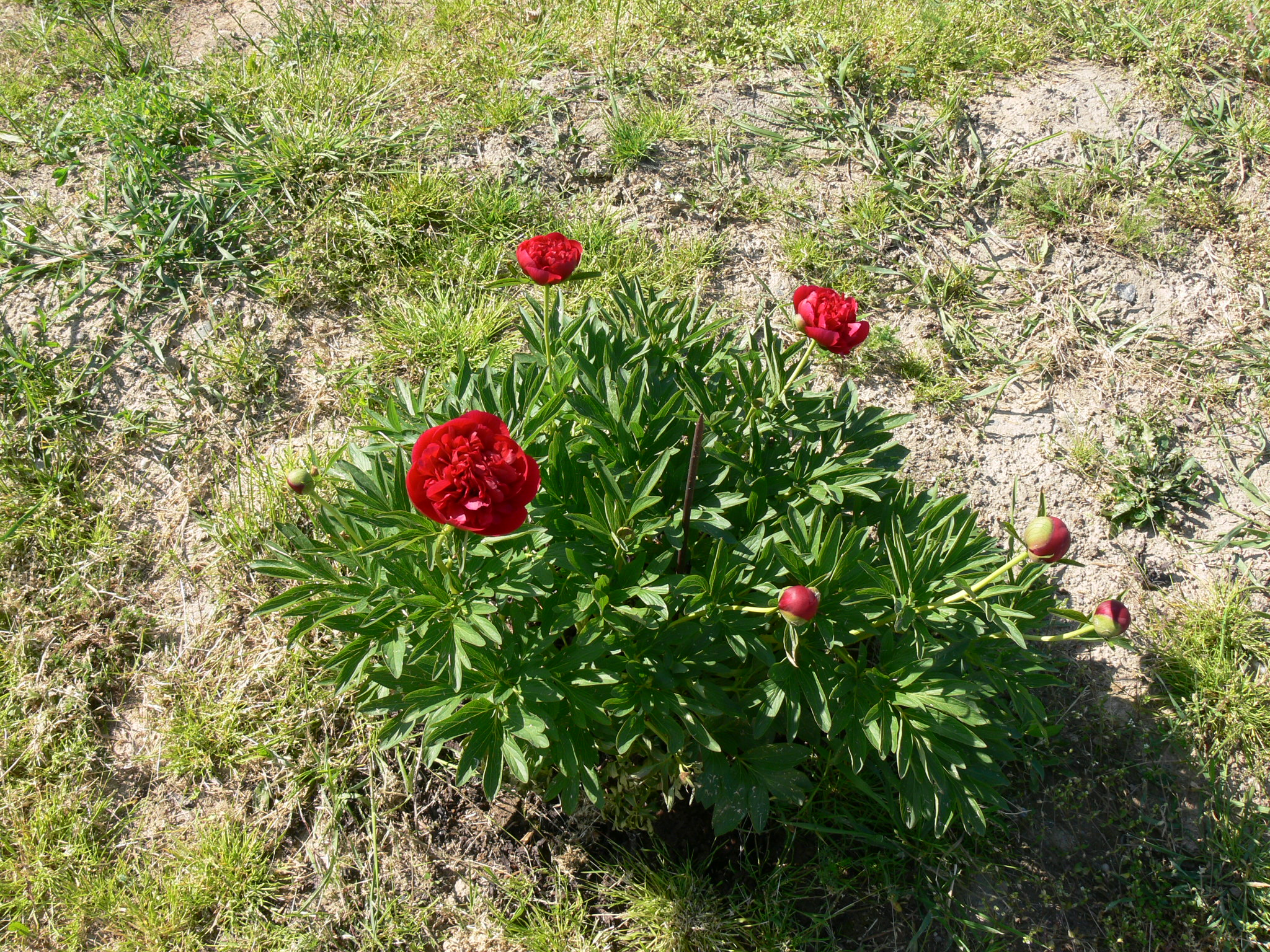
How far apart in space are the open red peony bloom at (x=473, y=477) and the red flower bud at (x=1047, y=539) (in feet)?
3.18

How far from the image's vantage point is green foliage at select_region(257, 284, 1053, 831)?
76.5 inches

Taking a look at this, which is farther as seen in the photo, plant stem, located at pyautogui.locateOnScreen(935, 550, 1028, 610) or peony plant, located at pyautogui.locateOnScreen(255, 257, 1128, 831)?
peony plant, located at pyautogui.locateOnScreen(255, 257, 1128, 831)

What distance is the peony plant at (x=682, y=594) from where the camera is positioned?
1938 mm

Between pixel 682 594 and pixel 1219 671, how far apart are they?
1.87 metres

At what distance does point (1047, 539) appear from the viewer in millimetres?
1746

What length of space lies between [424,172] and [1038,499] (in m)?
2.72

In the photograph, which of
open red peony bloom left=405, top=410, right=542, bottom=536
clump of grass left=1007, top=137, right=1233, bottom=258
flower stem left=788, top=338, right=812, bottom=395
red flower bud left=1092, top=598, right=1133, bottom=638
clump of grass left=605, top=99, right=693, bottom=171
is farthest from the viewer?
clump of grass left=605, top=99, right=693, bottom=171

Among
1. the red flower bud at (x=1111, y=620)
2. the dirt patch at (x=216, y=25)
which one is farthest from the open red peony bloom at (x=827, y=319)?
the dirt patch at (x=216, y=25)

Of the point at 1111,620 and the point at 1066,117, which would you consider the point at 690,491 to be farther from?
the point at 1066,117

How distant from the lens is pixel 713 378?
2516 millimetres

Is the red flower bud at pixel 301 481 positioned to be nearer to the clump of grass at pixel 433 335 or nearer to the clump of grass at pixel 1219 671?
the clump of grass at pixel 433 335

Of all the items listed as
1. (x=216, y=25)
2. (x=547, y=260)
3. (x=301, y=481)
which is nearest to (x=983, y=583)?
(x=547, y=260)

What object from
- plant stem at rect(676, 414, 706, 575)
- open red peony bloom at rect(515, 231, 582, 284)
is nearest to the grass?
plant stem at rect(676, 414, 706, 575)

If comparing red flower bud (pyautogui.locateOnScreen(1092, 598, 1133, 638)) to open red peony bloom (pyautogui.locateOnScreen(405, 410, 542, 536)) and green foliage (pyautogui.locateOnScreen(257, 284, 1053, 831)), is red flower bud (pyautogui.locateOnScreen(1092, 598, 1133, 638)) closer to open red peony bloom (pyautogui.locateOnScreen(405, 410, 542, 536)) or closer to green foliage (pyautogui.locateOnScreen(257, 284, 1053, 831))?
green foliage (pyautogui.locateOnScreen(257, 284, 1053, 831))
